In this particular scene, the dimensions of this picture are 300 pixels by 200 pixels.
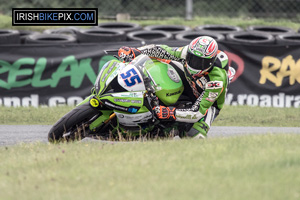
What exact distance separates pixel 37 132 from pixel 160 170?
4070 millimetres

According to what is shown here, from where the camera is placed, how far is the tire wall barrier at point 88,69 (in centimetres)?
1066

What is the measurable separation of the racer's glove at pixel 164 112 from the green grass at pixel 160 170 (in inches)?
13.3

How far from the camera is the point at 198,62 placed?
243 inches

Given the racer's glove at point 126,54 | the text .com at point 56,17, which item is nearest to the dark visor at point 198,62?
the racer's glove at point 126,54

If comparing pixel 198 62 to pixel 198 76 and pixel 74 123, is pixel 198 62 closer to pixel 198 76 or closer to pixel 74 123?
pixel 198 76

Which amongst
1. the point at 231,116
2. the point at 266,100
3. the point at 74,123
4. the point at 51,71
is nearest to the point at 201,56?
the point at 74,123

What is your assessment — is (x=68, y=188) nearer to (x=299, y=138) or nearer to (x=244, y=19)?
(x=299, y=138)

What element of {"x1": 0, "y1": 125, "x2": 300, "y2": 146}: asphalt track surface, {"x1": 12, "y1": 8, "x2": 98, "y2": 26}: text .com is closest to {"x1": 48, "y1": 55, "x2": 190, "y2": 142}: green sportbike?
{"x1": 0, "y1": 125, "x2": 300, "y2": 146}: asphalt track surface

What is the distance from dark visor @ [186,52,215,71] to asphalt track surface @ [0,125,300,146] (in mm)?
1726

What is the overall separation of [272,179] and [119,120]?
242cm

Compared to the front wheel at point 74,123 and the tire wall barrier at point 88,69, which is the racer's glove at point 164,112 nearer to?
the front wheel at point 74,123

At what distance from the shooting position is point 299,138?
242 inches

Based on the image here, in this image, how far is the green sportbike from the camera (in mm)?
5887

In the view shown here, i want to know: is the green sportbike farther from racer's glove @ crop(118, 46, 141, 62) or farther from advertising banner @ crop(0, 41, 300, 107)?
advertising banner @ crop(0, 41, 300, 107)
